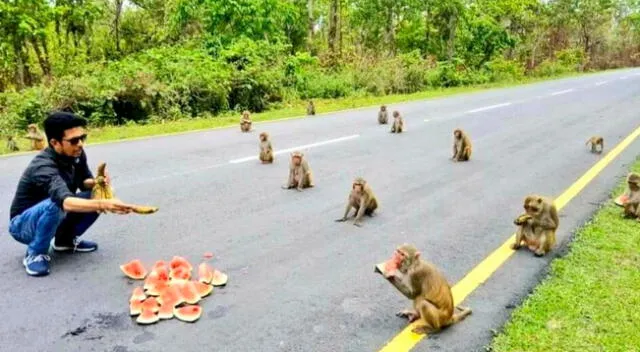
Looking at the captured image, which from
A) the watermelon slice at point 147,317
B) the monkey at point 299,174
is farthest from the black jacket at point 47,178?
the monkey at point 299,174

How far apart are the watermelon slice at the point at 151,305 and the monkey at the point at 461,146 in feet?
24.4

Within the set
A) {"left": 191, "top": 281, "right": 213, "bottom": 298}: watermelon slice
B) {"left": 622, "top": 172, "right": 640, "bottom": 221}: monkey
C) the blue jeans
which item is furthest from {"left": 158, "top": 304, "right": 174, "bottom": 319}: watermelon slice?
{"left": 622, "top": 172, "right": 640, "bottom": 221}: monkey

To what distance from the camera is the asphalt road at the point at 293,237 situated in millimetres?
4285

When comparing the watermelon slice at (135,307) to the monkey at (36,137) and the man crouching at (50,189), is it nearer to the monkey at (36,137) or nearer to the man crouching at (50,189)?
the man crouching at (50,189)

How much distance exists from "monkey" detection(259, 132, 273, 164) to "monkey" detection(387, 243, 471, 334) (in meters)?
6.72

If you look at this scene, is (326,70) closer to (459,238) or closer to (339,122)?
(339,122)

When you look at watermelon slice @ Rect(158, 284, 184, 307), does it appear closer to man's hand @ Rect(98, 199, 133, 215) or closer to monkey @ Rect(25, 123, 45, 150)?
man's hand @ Rect(98, 199, 133, 215)

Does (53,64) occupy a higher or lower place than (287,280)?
higher

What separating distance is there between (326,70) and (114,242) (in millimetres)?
23534

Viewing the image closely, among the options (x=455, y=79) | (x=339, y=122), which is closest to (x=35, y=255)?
(x=339, y=122)

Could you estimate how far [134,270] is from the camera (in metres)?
5.27

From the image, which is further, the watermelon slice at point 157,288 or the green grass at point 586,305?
the watermelon slice at point 157,288

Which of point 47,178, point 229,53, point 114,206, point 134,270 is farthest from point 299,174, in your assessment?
point 229,53

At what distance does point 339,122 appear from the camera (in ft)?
57.3
